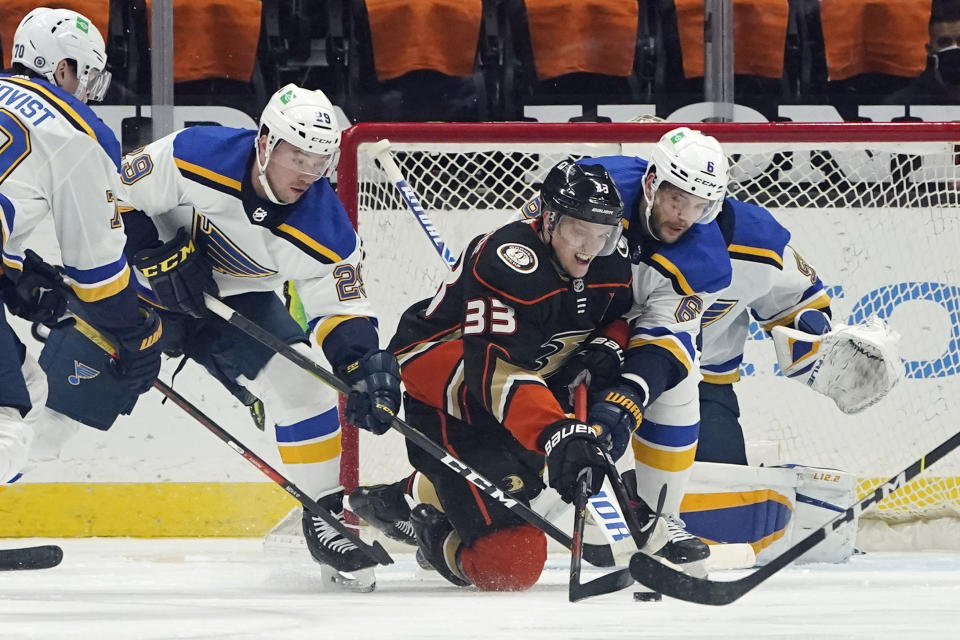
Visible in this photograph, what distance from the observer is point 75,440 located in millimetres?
3875

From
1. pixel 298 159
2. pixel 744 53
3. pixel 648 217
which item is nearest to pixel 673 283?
pixel 648 217

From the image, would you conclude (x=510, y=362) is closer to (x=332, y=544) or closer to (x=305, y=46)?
(x=332, y=544)

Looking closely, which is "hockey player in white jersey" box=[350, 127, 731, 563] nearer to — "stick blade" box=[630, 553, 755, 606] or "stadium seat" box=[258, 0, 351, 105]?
"stick blade" box=[630, 553, 755, 606]

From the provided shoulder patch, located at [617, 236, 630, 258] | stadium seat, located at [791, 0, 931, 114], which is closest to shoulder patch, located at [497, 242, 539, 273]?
Answer: shoulder patch, located at [617, 236, 630, 258]

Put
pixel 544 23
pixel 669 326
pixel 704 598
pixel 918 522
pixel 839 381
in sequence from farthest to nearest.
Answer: pixel 544 23
pixel 918 522
pixel 839 381
pixel 669 326
pixel 704 598

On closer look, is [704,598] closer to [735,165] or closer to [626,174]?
[626,174]

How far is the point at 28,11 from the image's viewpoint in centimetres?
438

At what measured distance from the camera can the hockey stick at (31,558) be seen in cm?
288

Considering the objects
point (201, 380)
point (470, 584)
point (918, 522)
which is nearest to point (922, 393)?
point (918, 522)

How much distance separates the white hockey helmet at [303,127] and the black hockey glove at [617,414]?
0.71 meters

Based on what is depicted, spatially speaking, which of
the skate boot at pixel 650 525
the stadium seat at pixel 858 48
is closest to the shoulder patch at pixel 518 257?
the skate boot at pixel 650 525

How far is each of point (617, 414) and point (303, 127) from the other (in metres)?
0.81

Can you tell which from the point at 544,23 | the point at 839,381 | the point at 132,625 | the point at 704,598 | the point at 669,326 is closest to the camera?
the point at 132,625

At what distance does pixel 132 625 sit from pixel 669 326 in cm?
126
